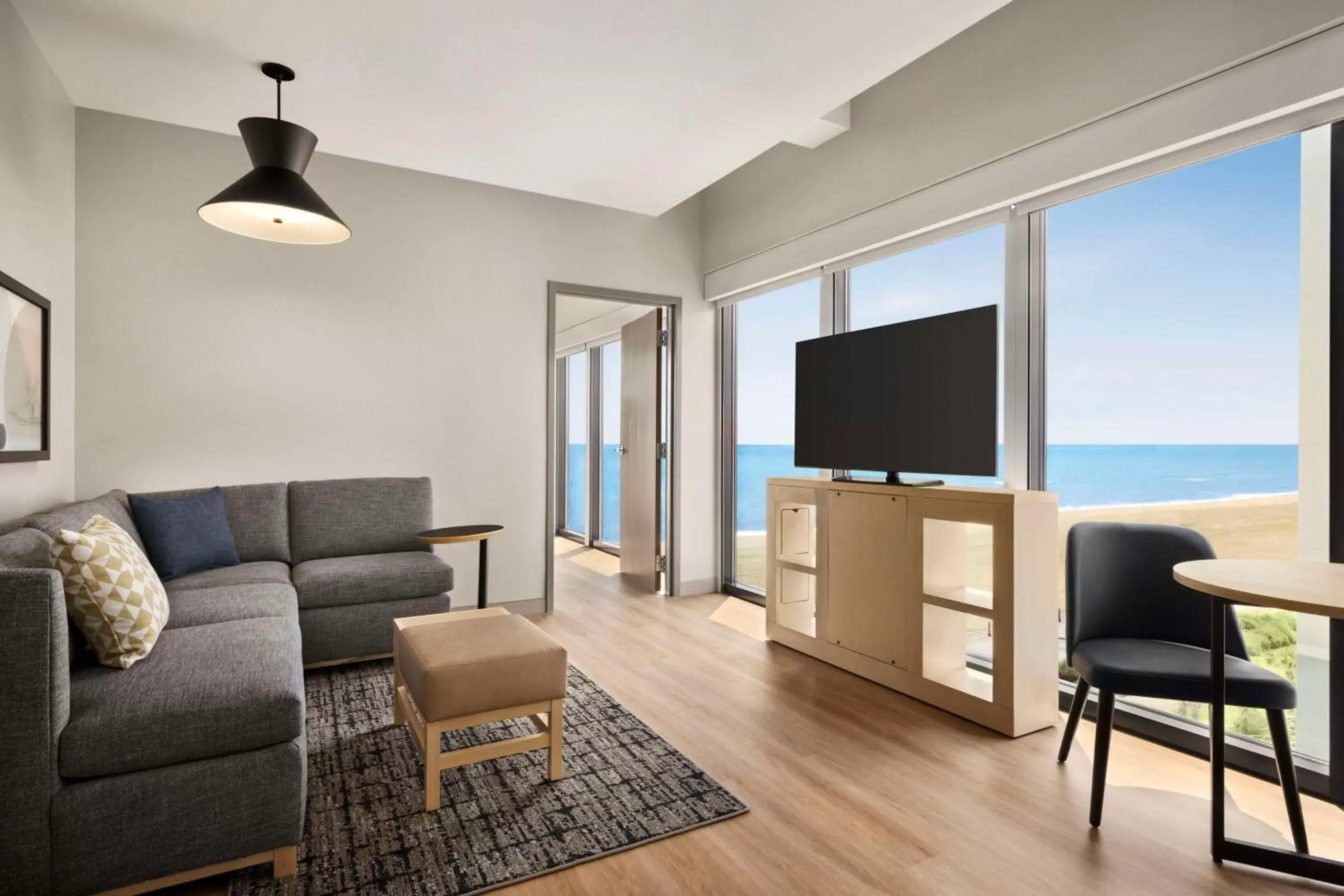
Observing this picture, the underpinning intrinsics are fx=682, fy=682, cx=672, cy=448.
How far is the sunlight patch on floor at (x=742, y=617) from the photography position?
4.05 m

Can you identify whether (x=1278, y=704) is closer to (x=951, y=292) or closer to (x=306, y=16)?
(x=951, y=292)

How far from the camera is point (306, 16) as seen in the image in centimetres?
238

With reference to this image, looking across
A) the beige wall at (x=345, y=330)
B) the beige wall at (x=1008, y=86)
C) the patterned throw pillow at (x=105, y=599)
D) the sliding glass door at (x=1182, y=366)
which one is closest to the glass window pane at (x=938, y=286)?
the sliding glass door at (x=1182, y=366)

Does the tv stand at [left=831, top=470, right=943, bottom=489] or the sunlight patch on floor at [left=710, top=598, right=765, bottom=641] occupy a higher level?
the tv stand at [left=831, top=470, right=943, bottom=489]

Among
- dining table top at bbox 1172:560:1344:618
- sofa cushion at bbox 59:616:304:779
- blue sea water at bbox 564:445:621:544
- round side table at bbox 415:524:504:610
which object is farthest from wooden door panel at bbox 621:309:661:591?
dining table top at bbox 1172:560:1344:618

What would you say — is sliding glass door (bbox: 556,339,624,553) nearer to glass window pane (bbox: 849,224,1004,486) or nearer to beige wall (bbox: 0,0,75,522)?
glass window pane (bbox: 849,224,1004,486)

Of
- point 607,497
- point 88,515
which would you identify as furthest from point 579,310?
point 88,515

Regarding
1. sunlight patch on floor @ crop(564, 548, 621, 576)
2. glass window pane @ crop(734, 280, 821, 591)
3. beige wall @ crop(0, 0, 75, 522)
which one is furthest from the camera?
sunlight patch on floor @ crop(564, 548, 621, 576)

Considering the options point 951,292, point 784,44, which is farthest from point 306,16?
point 951,292

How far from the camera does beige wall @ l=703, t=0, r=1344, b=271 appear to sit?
7.50 ft

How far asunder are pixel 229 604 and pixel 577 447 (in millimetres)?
5706

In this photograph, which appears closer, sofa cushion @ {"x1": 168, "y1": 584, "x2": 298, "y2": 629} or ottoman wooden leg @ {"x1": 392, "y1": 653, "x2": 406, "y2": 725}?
sofa cushion @ {"x1": 168, "y1": 584, "x2": 298, "y2": 629}

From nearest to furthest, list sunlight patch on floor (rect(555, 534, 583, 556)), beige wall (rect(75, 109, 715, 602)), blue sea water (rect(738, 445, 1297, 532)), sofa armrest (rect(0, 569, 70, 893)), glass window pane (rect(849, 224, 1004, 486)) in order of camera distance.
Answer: sofa armrest (rect(0, 569, 70, 893))
blue sea water (rect(738, 445, 1297, 532))
glass window pane (rect(849, 224, 1004, 486))
beige wall (rect(75, 109, 715, 602))
sunlight patch on floor (rect(555, 534, 583, 556))

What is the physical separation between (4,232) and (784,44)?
2.90 m
